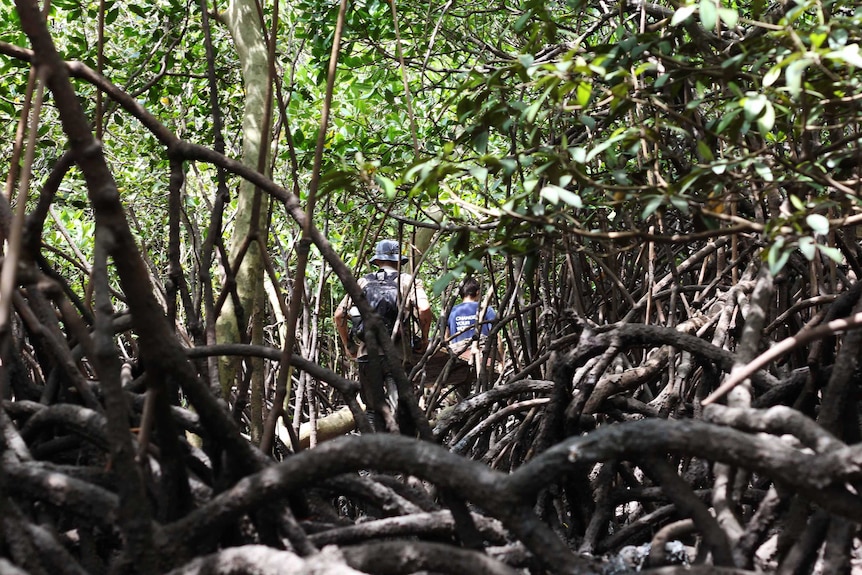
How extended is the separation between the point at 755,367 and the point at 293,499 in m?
0.73

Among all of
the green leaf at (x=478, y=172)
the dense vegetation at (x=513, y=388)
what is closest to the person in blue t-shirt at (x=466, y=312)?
the dense vegetation at (x=513, y=388)

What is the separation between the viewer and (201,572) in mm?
1147

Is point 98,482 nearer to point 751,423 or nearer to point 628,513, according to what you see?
point 751,423

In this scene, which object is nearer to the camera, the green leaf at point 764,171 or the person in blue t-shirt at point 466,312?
the green leaf at point 764,171

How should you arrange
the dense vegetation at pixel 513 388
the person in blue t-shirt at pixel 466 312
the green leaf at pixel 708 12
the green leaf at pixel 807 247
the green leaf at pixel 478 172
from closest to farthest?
the dense vegetation at pixel 513 388 → the green leaf at pixel 807 247 → the green leaf at pixel 708 12 → the green leaf at pixel 478 172 → the person in blue t-shirt at pixel 466 312

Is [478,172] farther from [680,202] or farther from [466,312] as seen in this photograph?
[466,312]

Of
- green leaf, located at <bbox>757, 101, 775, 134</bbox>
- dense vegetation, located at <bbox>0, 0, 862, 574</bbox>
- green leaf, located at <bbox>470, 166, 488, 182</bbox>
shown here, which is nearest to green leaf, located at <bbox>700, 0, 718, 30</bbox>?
dense vegetation, located at <bbox>0, 0, 862, 574</bbox>

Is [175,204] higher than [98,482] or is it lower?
higher

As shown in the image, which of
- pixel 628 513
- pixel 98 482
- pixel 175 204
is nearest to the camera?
pixel 98 482

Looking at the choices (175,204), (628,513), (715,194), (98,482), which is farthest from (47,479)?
(628,513)

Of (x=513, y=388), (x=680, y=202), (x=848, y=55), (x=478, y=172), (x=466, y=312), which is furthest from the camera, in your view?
(x=466, y=312)

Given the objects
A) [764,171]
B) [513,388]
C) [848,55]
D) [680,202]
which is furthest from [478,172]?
[513,388]

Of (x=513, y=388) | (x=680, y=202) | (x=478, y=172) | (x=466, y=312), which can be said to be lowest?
(x=513, y=388)

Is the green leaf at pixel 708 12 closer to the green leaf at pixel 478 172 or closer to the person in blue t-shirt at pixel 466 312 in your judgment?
the green leaf at pixel 478 172
